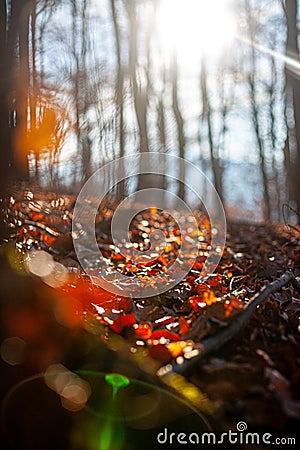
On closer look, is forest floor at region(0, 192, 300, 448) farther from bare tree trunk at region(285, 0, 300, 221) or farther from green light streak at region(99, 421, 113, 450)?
bare tree trunk at region(285, 0, 300, 221)

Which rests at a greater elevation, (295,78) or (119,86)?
(119,86)

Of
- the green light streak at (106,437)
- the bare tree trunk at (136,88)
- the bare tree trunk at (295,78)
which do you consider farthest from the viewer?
the bare tree trunk at (136,88)

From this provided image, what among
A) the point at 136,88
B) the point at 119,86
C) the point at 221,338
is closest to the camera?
the point at 221,338

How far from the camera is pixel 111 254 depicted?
18.8 ft

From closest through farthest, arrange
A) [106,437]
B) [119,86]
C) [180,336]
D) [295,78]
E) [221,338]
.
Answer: [106,437]
[221,338]
[180,336]
[295,78]
[119,86]

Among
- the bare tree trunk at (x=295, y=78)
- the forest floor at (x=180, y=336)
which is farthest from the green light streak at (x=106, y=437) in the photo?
the bare tree trunk at (x=295, y=78)

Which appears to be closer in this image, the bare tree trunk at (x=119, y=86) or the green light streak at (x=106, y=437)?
the green light streak at (x=106, y=437)

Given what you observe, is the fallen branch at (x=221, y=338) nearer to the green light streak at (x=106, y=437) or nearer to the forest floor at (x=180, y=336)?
the forest floor at (x=180, y=336)

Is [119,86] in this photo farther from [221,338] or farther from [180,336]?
[221,338]

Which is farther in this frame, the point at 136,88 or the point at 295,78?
the point at 136,88

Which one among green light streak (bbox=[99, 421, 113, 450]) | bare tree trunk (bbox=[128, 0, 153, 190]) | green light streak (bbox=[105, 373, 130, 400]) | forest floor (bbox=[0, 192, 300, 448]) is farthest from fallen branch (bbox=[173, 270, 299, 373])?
bare tree trunk (bbox=[128, 0, 153, 190])

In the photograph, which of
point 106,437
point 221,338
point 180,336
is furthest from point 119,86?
point 106,437

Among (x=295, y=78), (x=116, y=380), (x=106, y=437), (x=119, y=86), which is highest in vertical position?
(x=119, y=86)

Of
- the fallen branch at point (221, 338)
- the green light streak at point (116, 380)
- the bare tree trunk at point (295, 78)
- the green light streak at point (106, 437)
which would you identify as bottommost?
the green light streak at point (106, 437)
